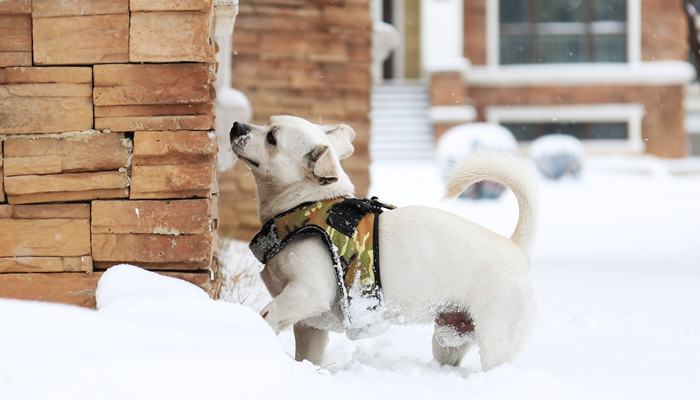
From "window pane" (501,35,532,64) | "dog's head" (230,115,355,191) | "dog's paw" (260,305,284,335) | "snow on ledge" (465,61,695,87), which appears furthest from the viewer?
"window pane" (501,35,532,64)

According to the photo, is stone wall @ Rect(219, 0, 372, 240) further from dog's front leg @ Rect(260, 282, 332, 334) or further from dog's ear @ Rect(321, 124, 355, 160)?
dog's front leg @ Rect(260, 282, 332, 334)

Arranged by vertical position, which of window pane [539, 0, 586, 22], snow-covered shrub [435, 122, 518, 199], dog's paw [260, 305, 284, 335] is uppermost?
window pane [539, 0, 586, 22]

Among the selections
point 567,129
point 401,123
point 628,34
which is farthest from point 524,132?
point 628,34

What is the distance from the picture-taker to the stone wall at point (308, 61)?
23.0 feet

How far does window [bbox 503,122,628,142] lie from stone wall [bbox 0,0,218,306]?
1581 cm

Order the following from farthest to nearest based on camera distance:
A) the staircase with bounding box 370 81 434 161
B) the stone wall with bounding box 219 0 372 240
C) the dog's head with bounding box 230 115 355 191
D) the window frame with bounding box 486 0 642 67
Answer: the window frame with bounding box 486 0 642 67, the staircase with bounding box 370 81 434 161, the stone wall with bounding box 219 0 372 240, the dog's head with bounding box 230 115 355 191

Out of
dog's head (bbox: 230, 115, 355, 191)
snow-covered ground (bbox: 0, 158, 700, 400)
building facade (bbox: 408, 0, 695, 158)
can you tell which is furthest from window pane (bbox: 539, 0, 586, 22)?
dog's head (bbox: 230, 115, 355, 191)

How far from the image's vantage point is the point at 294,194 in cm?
312

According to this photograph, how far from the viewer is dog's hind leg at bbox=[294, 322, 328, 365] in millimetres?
3162

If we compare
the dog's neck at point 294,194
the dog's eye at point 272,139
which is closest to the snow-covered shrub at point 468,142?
the dog's neck at point 294,194

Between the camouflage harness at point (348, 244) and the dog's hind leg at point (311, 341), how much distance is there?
0.67ft

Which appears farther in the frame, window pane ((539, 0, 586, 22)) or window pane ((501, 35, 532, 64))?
window pane ((539, 0, 586, 22))

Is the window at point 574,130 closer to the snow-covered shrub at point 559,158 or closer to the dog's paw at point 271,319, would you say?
the snow-covered shrub at point 559,158

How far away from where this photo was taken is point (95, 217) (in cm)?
297
